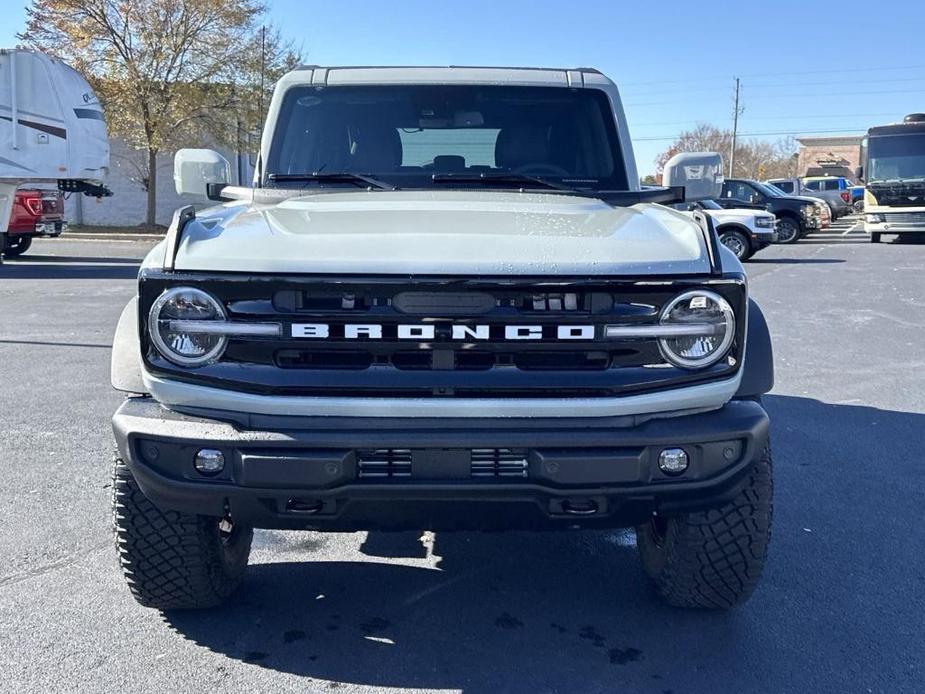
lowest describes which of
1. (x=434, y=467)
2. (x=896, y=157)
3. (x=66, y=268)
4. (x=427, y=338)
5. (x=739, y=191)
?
(x=66, y=268)

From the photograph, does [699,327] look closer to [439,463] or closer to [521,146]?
[439,463]

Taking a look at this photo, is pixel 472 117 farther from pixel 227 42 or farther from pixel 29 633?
pixel 227 42

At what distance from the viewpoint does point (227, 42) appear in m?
27.3

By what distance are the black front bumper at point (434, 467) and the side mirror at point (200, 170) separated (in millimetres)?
1889

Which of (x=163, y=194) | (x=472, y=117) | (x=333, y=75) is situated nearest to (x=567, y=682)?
(x=472, y=117)

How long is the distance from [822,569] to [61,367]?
612 centimetres

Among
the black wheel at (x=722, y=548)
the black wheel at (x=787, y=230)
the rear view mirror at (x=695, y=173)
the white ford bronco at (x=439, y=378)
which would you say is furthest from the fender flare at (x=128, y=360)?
the black wheel at (x=787, y=230)

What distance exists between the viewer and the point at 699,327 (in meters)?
2.77

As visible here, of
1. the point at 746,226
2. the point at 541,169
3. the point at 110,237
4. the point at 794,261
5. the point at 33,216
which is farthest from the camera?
the point at 110,237

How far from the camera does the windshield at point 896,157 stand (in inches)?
901

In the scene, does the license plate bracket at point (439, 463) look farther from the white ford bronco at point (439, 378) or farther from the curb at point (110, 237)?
the curb at point (110, 237)

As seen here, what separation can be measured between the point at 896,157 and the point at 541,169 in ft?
71.5

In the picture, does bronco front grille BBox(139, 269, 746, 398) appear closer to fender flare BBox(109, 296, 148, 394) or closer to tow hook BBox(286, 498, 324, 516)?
fender flare BBox(109, 296, 148, 394)

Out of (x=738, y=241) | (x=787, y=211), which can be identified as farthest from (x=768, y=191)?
(x=738, y=241)
